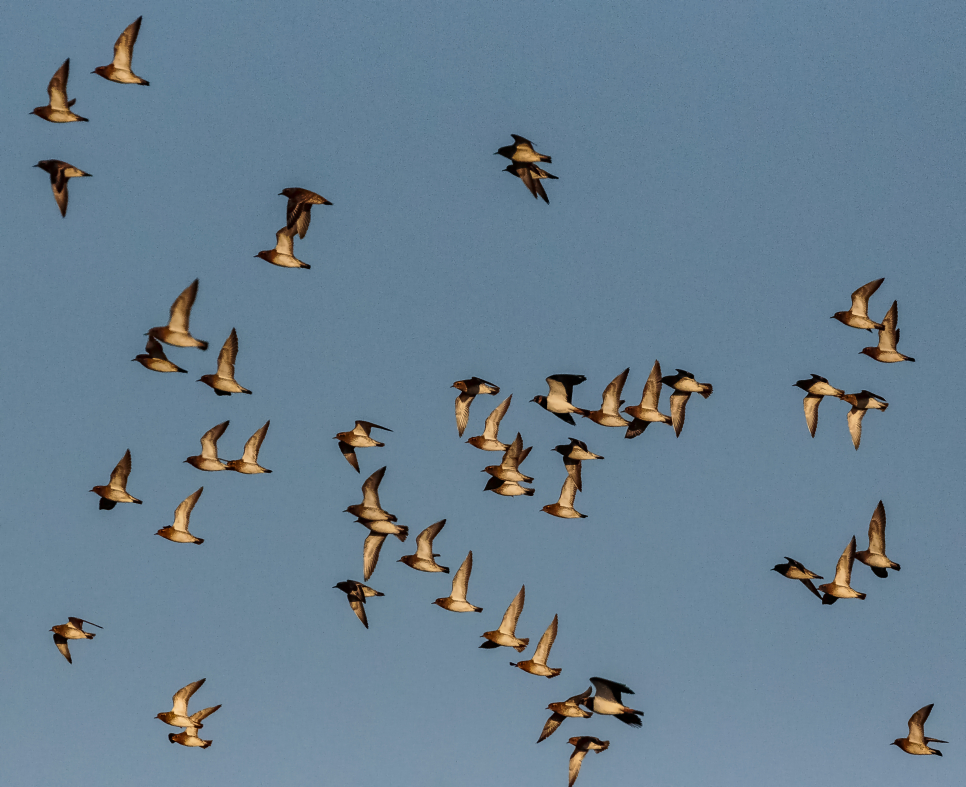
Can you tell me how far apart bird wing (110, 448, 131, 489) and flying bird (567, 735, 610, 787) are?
1587 centimetres

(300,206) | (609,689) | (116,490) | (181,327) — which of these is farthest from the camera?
(116,490)

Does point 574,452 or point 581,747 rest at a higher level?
point 574,452

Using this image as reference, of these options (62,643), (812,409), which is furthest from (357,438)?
(812,409)

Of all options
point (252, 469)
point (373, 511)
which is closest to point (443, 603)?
point (373, 511)

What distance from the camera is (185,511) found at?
54312 mm

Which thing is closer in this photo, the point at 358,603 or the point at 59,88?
the point at 59,88

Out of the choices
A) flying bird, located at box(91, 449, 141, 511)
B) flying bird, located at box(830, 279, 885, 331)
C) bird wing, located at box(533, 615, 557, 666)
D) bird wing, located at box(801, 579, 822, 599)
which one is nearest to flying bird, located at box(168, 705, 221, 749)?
flying bird, located at box(91, 449, 141, 511)

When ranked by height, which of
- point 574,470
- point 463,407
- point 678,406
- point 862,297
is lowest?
point 574,470

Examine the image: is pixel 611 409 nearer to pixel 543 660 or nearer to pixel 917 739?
pixel 543 660

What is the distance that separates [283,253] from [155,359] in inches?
193

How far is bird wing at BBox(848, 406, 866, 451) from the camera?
54344 mm

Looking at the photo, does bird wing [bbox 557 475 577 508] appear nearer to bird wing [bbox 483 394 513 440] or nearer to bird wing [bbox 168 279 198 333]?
bird wing [bbox 483 394 513 440]

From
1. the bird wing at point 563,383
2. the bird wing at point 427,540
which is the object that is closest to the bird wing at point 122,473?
the bird wing at point 427,540

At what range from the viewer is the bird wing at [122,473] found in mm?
52344
